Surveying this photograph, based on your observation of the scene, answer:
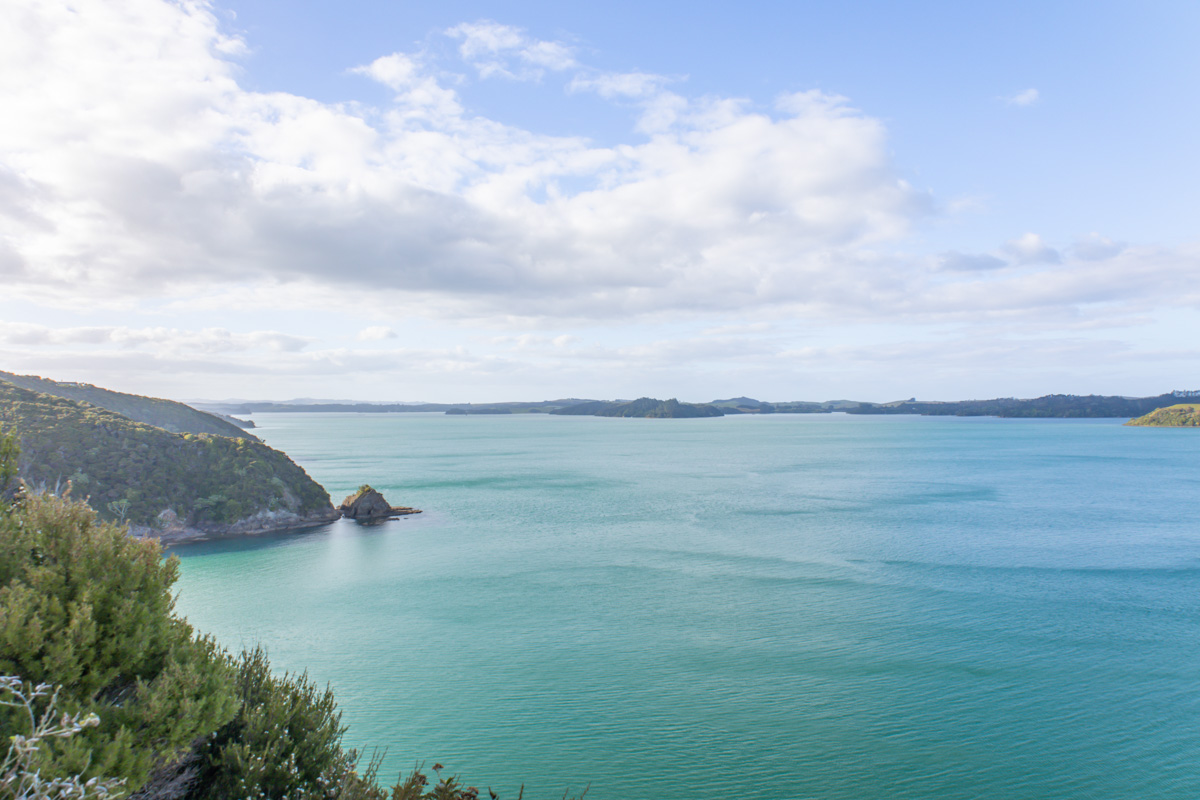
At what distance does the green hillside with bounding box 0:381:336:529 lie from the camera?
139 ft

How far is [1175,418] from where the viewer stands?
18362 centimetres

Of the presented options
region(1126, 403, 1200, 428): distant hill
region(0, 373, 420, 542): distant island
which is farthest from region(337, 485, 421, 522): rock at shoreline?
region(1126, 403, 1200, 428): distant hill

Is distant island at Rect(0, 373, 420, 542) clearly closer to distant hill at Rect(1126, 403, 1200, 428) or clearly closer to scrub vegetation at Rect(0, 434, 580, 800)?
scrub vegetation at Rect(0, 434, 580, 800)

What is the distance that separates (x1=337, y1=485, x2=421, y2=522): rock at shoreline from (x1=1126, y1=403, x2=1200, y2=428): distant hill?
22275cm

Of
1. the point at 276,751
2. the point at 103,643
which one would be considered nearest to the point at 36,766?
the point at 103,643

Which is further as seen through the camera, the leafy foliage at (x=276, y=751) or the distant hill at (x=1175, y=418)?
the distant hill at (x=1175, y=418)

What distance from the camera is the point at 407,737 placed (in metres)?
18.7

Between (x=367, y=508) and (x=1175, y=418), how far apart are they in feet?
754

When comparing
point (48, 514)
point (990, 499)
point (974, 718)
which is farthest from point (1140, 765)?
point (990, 499)

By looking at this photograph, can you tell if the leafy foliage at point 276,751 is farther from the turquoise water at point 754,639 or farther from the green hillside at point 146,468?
the green hillside at point 146,468

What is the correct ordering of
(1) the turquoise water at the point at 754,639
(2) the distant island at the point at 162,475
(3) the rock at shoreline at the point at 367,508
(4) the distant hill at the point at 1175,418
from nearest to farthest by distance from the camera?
A: (1) the turquoise water at the point at 754,639 → (2) the distant island at the point at 162,475 → (3) the rock at shoreline at the point at 367,508 → (4) the distant hill at the point at 1175,418

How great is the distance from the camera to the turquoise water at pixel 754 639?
1686 centimetres

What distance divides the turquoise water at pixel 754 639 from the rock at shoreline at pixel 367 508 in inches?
68.6

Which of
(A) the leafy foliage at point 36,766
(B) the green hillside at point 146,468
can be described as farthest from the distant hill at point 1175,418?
(A) the leafy foliage at point 36,766
